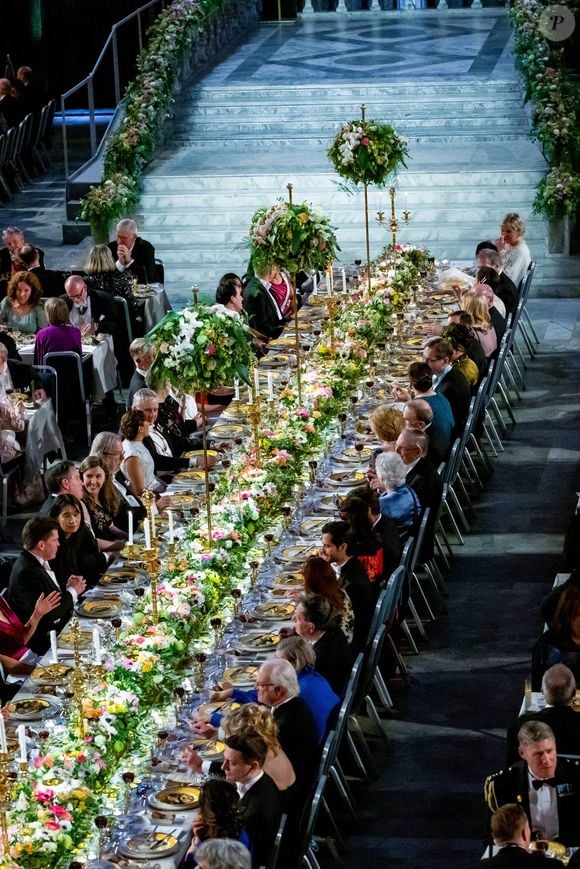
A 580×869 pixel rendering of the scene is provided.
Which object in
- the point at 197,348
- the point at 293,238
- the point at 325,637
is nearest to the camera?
the point at 325,637

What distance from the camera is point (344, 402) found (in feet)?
36.1

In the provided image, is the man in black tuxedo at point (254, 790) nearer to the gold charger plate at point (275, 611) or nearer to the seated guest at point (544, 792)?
the seated guest at point (544, 792)

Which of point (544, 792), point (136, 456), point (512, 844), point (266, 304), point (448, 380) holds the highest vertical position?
point (266, 304)

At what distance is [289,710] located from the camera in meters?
6.98

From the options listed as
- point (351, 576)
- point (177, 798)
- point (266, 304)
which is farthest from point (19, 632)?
point (266, 304)

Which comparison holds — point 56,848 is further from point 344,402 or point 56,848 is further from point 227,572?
point 344,402

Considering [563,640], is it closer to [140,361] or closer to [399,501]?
[399,501]

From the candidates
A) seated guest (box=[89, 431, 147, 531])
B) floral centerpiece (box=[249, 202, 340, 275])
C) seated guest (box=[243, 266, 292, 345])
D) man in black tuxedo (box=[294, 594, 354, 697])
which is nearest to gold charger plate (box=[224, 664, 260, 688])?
man in black tuxedo (box=[294, 594, 354, 697])

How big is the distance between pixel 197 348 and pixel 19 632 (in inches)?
66.1

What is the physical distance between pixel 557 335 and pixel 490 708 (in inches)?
278

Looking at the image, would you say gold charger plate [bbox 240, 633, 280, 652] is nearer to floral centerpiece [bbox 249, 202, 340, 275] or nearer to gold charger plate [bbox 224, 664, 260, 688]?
gold charger plate [bbox 224, 664, 260, 688]

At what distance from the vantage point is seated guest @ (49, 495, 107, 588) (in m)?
9.02

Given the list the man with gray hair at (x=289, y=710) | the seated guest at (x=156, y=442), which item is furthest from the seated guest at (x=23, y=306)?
the man with gray hair at (x=289, y=710)

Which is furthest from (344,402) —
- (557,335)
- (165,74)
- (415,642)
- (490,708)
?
(165,74)
